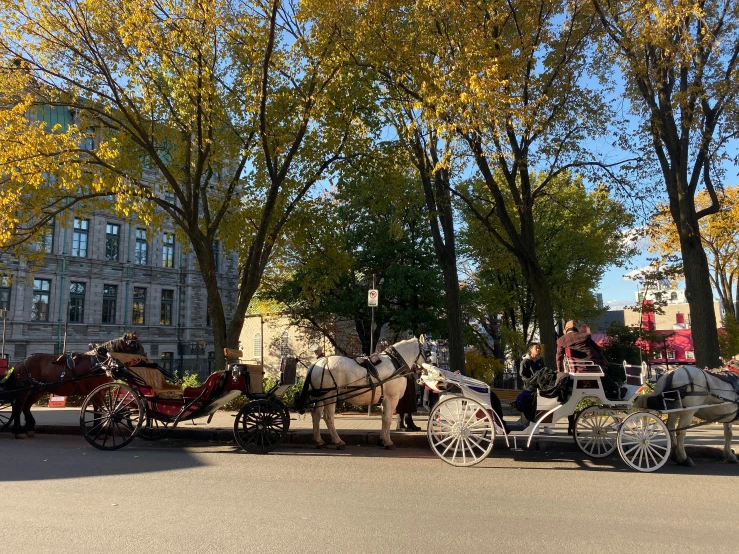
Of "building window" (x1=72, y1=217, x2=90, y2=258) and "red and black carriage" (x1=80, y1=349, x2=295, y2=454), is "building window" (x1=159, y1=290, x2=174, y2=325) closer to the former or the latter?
"building window" (x1=72, y1=217, x2=90, y2=258)

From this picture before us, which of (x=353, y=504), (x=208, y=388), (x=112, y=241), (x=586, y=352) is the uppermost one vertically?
(x=112, y=241)

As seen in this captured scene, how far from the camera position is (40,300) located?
3541cm

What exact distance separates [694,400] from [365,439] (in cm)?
544

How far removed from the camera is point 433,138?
15.5m

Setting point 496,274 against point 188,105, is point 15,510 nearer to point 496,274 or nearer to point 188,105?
point 188,105

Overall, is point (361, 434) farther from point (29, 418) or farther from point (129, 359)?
point (29, 418)

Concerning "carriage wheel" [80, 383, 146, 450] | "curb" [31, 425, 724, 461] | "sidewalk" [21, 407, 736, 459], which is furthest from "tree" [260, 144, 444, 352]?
"carriage wheel" [80, 383, 146, 450]

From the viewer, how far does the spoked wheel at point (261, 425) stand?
9156 mm

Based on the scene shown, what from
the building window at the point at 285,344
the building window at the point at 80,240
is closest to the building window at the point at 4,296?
the building window at the point at 80,240

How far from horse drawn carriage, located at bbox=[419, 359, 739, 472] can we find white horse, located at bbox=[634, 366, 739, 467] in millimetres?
25

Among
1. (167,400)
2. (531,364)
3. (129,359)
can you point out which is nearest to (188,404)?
(167,400)

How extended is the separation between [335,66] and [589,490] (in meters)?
10.2

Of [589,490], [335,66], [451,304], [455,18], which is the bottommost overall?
[589,490]

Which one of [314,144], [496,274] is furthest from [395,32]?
[496,274]
